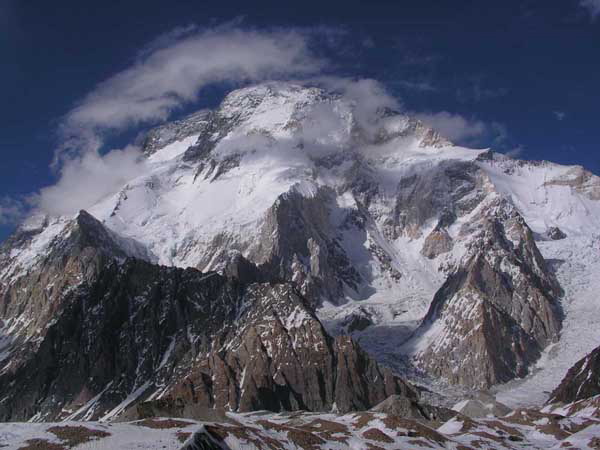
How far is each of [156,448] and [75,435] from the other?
945 cm

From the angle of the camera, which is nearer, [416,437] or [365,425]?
[416,437]

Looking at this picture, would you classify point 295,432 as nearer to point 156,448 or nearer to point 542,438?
point 156,448

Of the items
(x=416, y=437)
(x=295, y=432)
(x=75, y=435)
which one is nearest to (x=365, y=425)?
(x=416, y=437)

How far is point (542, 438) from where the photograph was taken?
5581 inches

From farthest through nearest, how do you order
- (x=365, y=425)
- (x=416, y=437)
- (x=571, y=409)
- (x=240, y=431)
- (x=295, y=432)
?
(x=571, y=409), (x=365, y=425), (x=416, y=437), (x=295, y=432), (x=240, y=431)

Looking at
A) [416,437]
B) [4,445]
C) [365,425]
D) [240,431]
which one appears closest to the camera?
[4,445]

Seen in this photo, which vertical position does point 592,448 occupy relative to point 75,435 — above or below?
below

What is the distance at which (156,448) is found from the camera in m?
91.2

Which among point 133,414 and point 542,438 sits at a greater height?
point 133,414

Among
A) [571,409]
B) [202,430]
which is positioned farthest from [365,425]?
[571,409]

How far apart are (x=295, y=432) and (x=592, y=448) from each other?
140 ft

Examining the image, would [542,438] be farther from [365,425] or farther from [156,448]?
[156,448]

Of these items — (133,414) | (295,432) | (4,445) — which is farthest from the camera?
(133,414)

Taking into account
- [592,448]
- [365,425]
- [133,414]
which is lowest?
[592,448]
